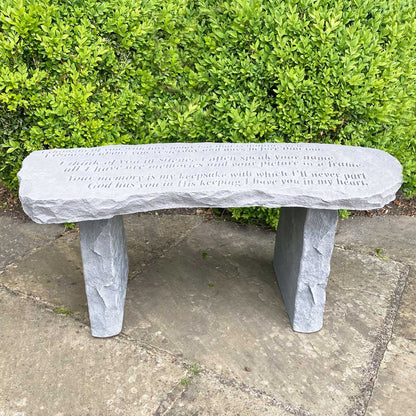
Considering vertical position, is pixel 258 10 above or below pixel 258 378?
above

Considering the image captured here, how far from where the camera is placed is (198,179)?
7.64ft

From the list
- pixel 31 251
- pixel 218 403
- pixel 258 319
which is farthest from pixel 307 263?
pixel 31 251

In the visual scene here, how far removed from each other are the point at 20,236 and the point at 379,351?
273 cm

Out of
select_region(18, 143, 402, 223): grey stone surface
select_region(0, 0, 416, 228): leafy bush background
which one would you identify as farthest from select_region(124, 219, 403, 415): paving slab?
select_region(18, 143, 402, 223): grey stone surface

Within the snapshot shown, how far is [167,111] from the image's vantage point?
12.7ft

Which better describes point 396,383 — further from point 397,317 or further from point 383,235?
point 383,235

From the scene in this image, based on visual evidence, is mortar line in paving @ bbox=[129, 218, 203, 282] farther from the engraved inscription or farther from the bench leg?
the engraved inscription

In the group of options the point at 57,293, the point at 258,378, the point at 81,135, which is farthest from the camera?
the point at 81,135

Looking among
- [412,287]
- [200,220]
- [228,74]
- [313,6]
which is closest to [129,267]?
[200,220]

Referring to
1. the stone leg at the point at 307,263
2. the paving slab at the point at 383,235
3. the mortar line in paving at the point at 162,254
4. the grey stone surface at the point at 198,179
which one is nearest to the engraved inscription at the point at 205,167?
the grey stone surface at the point at 198,179

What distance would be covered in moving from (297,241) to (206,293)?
2.38 ft

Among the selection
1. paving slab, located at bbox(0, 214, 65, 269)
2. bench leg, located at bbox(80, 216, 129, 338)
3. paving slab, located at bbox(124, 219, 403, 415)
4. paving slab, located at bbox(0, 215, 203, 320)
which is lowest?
paving slab, located at bbox(0, 214, 65, 269)

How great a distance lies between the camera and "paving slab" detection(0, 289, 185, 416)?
2219mm

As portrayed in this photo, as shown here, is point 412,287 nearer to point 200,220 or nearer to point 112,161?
point 200,220
